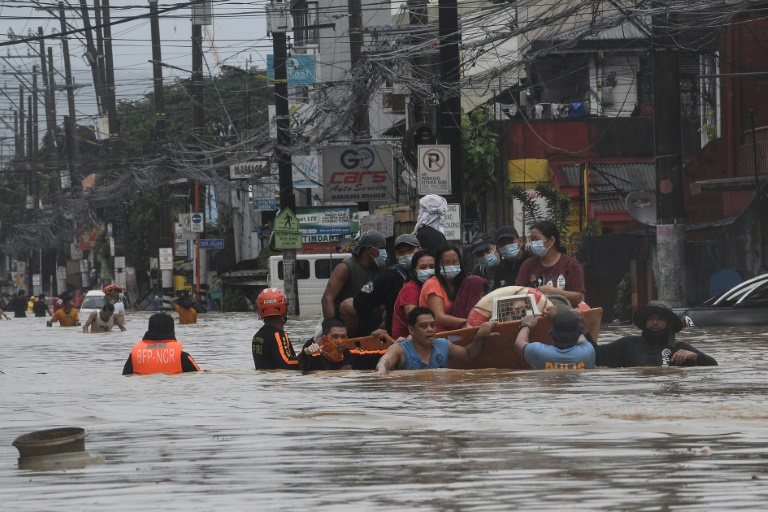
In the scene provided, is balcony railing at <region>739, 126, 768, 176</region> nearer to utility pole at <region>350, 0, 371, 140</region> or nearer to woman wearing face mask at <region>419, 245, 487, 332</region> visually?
utility pole at <region>350, 0, 371, 140</region>

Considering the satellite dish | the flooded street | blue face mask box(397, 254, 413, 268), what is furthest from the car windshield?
blue face mask box(397, 254, 413, 268)

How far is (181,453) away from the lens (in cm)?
787

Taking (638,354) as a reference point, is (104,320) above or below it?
below

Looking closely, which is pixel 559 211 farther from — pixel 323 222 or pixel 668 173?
pixel 323 222

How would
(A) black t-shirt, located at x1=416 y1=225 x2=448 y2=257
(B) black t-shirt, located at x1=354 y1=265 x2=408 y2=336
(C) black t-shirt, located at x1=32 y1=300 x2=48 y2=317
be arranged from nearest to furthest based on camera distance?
(B) black t-shirt, located at x1=354 y1=265 x2=408 y2=336, (A) black t-shirt, located at x1=416 y1=225 x2=448 y2=257, (C) black t-shirt, located at x1=32 y1=300 x2=48 y2=317

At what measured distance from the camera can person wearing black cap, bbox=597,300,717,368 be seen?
12.4 meters

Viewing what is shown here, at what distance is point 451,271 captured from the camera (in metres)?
13.2

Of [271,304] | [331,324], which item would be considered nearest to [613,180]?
[331,324]

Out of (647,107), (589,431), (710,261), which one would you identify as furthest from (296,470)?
(647,107)

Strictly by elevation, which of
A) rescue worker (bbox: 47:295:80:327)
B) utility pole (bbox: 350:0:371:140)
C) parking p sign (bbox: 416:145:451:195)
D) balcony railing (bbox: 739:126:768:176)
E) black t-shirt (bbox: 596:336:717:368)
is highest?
utility pole (bbox: 350:0:371:140)

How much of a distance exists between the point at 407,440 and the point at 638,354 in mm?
5204

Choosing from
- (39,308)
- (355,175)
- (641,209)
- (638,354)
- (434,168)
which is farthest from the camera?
(39,308)

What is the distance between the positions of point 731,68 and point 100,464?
82.4 feet

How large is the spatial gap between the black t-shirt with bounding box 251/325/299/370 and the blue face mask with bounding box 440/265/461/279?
154 cm
